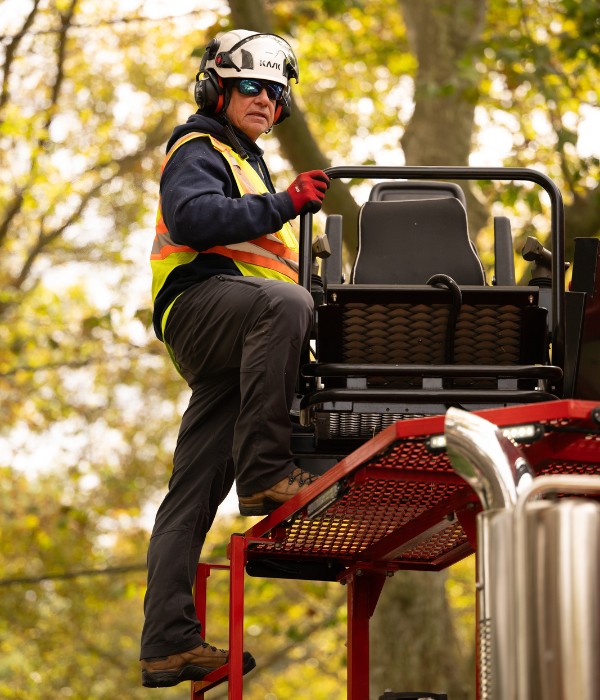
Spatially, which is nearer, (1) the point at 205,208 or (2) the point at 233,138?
(1) the point at 205,208

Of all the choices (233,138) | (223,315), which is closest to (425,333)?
(223,315)

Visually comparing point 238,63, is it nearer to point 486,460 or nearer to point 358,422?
point 358,422

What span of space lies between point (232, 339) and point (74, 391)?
1496cm

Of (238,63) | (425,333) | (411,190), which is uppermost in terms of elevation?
(238,63)

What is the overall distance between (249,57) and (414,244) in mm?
938

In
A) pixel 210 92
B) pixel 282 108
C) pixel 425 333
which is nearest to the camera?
pixel 425 333

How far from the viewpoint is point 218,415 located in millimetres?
4949

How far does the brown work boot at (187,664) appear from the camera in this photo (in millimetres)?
4551

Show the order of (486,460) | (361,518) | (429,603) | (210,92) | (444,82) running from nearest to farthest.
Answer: (486,460), (361,518), (210,92), (429,603), (444,82)

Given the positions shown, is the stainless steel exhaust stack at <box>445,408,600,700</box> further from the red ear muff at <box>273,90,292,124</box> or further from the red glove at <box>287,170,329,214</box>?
the red ear muff at <box>273,90,292,124</box>

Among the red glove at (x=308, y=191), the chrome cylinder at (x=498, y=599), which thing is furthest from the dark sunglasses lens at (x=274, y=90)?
the chrome cylinder at (x=498, y=599)

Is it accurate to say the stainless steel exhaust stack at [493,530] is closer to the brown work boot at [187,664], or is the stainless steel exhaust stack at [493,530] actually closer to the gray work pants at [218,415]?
the gray work pants at [218,415]

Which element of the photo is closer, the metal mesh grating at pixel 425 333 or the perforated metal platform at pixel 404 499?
the perforated metal platform at pixel 404 499

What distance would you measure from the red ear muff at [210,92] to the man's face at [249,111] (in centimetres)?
5
